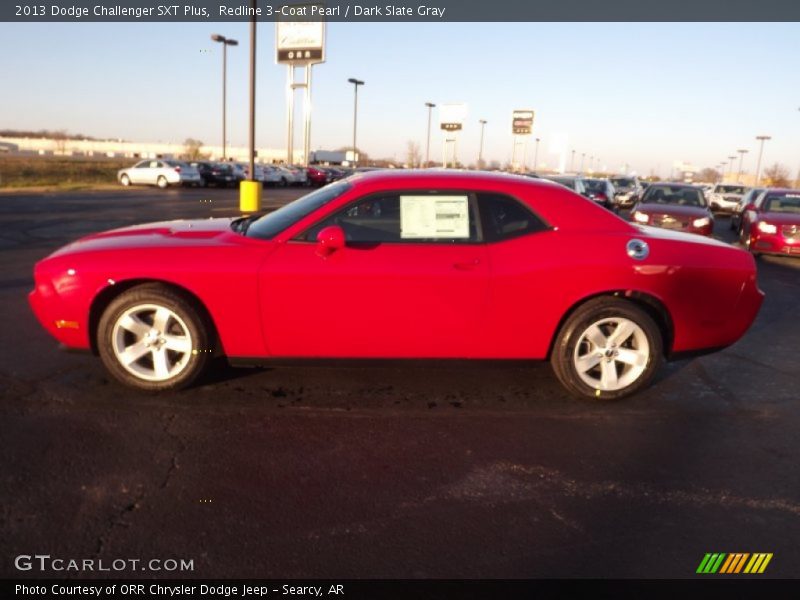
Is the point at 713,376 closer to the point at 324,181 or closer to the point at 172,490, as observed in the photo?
the point at 172,490

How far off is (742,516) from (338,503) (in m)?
1.95

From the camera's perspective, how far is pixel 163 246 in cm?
430

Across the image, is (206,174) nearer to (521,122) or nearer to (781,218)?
(521,122)

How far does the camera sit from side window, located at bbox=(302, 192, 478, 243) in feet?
14.2

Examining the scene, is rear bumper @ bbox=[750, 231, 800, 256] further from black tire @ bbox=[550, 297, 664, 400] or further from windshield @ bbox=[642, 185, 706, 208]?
black tire @ bbox=[550, 297, 664, 400]

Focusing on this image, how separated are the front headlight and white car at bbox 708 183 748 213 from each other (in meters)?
17.3

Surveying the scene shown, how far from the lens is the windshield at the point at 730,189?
31780 millimetres

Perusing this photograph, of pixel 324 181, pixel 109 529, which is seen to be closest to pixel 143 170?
pixel 324 181

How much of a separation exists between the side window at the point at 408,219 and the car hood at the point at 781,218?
11158 mm

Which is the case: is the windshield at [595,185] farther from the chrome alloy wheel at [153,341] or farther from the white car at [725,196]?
the chrome alloy wheel at [153,341]

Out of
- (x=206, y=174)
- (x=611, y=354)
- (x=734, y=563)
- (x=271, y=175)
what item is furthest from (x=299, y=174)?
(x=734, y=563)

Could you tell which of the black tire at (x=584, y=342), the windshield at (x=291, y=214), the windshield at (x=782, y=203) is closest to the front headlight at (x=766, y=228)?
the windshield at (x=782, y=203)

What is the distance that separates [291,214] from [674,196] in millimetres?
12424

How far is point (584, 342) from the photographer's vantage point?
4.48 m
